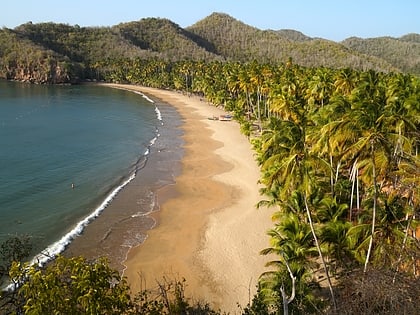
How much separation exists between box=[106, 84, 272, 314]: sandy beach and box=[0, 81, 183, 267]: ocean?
1665 mm

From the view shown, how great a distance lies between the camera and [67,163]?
5159 centimetres

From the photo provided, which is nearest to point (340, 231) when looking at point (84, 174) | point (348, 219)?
point (348, 219)

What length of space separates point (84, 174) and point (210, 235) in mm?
20892

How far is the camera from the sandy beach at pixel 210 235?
2586cm

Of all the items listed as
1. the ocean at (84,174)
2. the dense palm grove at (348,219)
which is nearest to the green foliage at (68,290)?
the dense palm grove at (348,219)

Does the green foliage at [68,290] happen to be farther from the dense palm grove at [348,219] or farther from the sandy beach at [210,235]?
the sandy beach at [210,235]

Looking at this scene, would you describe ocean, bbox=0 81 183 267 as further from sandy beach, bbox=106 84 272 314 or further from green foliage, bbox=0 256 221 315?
green foliage, bbox=0 256 221 315

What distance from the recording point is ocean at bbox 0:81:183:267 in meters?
32.4

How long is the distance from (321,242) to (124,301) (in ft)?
48.9

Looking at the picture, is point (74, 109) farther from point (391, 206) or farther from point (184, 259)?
point (391, 206)

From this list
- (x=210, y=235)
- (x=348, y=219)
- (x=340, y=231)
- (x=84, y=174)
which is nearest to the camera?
(x=340, y=231)

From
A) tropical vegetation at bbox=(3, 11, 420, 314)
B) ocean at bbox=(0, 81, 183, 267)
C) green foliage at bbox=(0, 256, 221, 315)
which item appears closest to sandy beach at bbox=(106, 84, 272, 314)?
ocean at bbox=(0, 81, 183, 267)

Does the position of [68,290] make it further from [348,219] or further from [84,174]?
[84,174]

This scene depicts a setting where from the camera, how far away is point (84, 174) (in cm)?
4734
